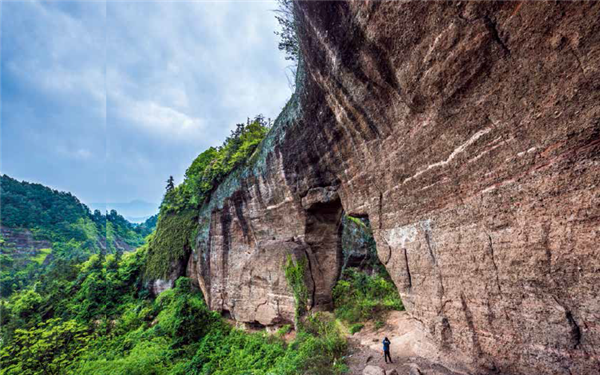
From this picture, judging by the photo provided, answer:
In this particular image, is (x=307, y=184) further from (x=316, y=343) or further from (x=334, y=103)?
(x=316, y=343)

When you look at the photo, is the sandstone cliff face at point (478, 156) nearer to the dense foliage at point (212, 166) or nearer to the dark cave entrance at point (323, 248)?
the dark cave entrance at point (323, 248)

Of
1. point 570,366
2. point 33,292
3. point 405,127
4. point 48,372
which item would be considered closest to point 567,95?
point 405,127

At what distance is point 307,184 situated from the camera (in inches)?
396

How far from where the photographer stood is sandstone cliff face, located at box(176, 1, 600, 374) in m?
3.28

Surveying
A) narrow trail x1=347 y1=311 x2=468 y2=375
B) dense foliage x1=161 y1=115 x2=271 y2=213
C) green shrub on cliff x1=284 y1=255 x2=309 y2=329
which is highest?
dense foliage x1=161 y1=115 x2=271 y2=213

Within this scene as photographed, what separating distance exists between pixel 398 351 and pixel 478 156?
5.28 metres

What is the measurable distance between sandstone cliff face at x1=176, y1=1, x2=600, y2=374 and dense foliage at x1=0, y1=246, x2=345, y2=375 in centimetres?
388

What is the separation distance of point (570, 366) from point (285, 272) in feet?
25.7

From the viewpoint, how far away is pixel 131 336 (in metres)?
13.6

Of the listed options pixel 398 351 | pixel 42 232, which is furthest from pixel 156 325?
pixel 42 232

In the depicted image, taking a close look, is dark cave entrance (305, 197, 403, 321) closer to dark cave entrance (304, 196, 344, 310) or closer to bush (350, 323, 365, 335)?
dark cave entrance (304, 196, 344, 310)

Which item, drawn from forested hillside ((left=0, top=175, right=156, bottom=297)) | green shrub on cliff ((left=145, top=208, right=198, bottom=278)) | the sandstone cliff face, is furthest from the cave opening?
forested hillside ((left=0, top=175, right=156, bottom=297))

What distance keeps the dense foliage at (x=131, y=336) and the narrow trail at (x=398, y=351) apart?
54 cm

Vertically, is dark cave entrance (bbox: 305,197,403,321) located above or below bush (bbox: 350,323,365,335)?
above
